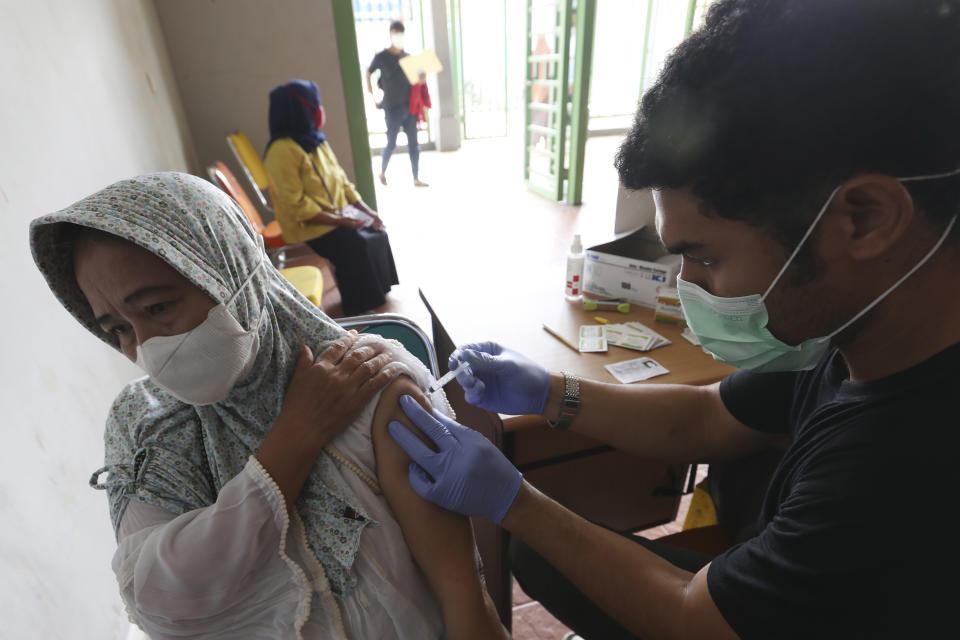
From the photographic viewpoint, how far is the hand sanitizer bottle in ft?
5.48

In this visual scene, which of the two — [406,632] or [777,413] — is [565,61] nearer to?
[777,413]

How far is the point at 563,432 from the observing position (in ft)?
4.48

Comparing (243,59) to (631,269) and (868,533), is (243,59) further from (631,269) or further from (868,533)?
(868,533)

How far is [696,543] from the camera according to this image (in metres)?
1.25

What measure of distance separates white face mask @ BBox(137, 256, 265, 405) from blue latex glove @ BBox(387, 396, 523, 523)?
0.29 meters

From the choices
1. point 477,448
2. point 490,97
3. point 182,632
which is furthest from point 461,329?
point 490,97

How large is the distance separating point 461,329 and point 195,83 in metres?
3.67

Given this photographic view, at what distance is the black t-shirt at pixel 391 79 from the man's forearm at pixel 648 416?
20.8ft

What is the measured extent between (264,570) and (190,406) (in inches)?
12.5

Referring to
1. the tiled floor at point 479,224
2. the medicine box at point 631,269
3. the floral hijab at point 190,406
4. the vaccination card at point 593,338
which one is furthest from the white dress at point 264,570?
the medicine box at point 631,269

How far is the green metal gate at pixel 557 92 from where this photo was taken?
191 inches

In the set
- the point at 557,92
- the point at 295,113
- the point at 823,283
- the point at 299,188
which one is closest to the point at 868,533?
the point at 823,283

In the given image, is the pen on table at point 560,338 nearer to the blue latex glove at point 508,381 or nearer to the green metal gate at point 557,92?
the blue latex glove at point 508,381

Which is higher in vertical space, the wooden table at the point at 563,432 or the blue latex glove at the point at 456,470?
the blue latex glove at the point at 456,470
